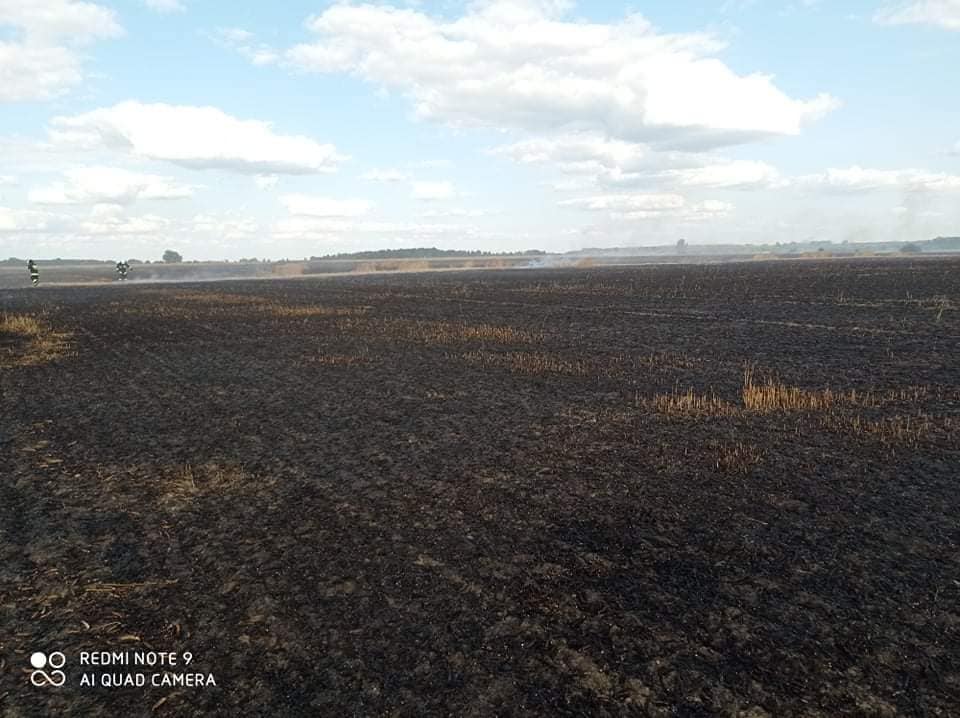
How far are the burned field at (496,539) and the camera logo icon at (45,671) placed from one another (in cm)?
8

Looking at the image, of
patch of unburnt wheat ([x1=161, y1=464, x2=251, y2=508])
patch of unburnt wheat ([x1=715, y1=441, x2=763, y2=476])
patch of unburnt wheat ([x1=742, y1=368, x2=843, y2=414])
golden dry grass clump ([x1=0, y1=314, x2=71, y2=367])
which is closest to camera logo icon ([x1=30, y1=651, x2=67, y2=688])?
patch of unburnt wheat ([x1=161, y1=464, x2=251, y2=508])

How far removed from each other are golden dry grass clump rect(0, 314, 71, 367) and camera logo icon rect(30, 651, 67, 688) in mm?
16745

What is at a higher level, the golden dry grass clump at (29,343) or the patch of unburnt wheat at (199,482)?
the golden dry grass clump at (29,343)

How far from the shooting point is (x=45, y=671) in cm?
452

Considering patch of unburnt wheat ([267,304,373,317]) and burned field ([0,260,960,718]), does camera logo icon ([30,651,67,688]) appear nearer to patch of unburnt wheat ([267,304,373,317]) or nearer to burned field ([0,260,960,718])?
burned field ([0,260,960,718])

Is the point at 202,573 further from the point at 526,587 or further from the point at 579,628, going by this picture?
the point at 579,628

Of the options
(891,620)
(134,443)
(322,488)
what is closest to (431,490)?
(322,488)

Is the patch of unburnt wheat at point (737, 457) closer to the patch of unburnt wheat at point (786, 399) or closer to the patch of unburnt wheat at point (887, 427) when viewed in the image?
the patch of unburnt wheat at point (887, 427)

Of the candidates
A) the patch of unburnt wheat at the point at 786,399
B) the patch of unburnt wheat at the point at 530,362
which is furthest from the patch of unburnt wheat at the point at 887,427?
the patch of unburnt wheat at the point at 530,362

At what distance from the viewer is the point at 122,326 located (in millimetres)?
27453

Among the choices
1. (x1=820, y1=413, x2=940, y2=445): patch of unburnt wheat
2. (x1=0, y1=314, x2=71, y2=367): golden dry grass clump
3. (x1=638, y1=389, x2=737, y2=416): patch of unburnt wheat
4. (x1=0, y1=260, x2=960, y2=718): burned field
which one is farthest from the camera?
(x1=0, y1=314, x2=71, y2=367): golden dry grass clump

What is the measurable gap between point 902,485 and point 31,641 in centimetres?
996

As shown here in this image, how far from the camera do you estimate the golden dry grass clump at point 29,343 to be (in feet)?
61.1

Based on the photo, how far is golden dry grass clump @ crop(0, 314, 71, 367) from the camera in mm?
18625
